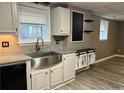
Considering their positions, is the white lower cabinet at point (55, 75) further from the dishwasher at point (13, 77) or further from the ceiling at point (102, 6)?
the ceiling at point (102, 6)

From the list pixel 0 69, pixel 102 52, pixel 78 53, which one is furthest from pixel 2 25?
pixel 102 52

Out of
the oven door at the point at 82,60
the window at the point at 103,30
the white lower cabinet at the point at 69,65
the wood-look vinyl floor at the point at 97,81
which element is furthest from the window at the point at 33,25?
the window at the point at 103,30

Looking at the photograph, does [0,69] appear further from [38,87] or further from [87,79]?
[87,79]

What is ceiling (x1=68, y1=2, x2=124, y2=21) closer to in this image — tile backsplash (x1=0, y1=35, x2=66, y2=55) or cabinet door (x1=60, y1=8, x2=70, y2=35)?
cabinet door (x1=60, y1=8, x2=70, y2=35)

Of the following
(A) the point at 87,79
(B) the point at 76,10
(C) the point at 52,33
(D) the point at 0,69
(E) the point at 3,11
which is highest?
(B) the point at 76,10

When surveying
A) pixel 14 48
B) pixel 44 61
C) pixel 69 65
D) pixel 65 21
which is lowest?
pixel 69 65

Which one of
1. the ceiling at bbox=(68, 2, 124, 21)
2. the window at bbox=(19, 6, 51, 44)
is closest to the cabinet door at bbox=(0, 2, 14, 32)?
the window at bbox=(19, 6, 51, 44)

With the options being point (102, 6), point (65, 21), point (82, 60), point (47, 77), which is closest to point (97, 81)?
point (82, 60)

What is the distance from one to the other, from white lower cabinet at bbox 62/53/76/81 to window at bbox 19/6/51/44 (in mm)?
737

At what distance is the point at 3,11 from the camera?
2.06 metres

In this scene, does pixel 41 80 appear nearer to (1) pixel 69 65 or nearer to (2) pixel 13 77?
(2) pixel 13 77

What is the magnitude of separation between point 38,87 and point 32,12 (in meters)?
1.84

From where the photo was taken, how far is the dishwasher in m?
1.87

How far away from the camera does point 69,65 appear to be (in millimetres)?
3129
